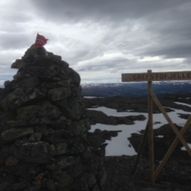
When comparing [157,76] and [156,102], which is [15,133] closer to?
[156,102]

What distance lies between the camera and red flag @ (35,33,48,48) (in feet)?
53.0

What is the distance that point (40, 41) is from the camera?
53.6 feet

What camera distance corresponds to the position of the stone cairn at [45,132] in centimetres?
1399

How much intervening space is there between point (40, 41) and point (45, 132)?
4420 mm

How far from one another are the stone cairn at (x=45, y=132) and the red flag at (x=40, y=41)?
0.85 feet

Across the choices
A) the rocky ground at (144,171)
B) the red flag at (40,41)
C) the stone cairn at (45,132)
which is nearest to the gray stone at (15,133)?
the stone cairn at (45,132)

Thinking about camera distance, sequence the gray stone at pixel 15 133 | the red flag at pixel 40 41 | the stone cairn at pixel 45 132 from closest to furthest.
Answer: the stone cairn at pixel 45 132 < the gray stone at pixel 15 133 < the red flag at pixel 40 41

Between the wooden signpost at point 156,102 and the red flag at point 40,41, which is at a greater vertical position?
the red flag at point 40,41

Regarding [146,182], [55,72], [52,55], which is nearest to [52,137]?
[55,72]

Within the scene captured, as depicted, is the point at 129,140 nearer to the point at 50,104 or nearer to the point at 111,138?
the point at 111,138

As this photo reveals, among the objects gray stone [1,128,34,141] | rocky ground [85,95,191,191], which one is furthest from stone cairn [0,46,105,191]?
rocky ground [85,95,191,191]

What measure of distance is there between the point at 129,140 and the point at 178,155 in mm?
4067

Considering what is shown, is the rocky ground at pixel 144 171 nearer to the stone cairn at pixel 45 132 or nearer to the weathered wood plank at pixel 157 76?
the stone cairn at pixel 45 132

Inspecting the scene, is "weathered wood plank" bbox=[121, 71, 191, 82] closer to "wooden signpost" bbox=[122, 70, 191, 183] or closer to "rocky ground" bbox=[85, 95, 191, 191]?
"wooden signpost" bbox=[122, 70, 191, 183]
